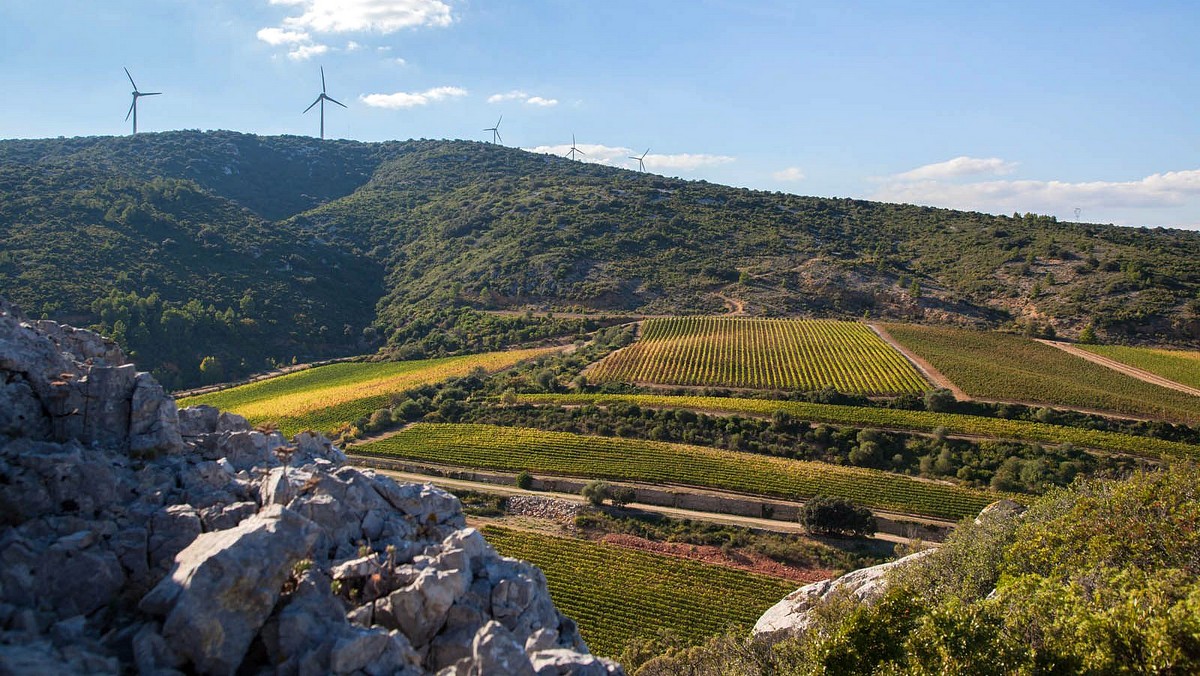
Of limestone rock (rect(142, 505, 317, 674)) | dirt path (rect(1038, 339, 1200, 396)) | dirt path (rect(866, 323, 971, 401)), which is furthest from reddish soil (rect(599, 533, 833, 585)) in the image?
dirt path (rect(1038, 339, 1200, 396))

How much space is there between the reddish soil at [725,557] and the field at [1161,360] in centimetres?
7147

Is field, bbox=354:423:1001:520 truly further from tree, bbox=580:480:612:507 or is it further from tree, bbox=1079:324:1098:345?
tree, bbox=1079:324:1098:345

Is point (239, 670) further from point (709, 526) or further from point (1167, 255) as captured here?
point (1167, 255)

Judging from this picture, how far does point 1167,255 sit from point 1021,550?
468 feet

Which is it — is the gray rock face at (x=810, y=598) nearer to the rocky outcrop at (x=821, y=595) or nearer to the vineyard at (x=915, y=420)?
the rocky outcrop at (x=821, y=595)

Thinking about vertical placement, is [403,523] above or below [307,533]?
below

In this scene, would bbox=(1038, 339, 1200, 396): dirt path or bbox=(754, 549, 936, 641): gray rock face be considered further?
bbox=(1038, 339, 1200, 396): dirt path

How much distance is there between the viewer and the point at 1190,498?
88.0ft

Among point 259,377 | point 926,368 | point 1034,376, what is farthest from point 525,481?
point 1034,376

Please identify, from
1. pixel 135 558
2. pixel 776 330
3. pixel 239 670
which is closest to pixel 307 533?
pixel 239 670

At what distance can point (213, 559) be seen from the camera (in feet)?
42.4

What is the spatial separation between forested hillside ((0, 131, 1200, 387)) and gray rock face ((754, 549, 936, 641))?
85.6 metres

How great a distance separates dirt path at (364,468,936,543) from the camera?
173 ft

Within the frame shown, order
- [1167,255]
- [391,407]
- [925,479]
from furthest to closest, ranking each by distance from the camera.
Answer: [1167,255]
[391,407]
[925,479]
